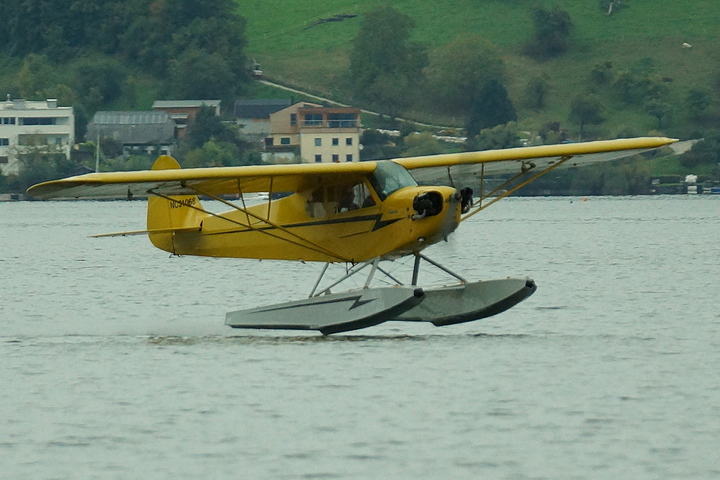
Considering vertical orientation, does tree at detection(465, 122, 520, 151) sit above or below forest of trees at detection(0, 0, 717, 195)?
below

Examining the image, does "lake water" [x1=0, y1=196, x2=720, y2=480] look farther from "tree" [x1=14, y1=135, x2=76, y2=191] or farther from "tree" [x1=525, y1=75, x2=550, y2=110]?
"tree" [x1=525, y1=75, x2=550, y2=110]

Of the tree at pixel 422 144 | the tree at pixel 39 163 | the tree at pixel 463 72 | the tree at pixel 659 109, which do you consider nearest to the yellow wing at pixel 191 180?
the tree at pixel 39 163

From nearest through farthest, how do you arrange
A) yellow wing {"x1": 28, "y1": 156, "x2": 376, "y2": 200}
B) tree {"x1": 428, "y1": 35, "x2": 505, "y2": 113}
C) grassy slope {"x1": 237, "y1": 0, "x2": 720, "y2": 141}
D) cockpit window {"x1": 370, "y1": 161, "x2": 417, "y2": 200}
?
yellow wing {"x1": 28, "y1": 156, "x2": 376, "y2": 200} → cockpit window {"x1": 370, "y1": 161, "x2": 417, "y2": 200} → grassy slope {"x1": 237, "y1": 0, "x2": 720, "y2": 141} → tree {"x1": 428, "y1": 35, "x2": 505, "y2": 113}


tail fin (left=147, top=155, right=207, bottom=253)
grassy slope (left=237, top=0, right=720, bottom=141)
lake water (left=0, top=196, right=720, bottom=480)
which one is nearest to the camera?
lake water (left=0, top=196, right=720, bottom=480)

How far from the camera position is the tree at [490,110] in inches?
4532

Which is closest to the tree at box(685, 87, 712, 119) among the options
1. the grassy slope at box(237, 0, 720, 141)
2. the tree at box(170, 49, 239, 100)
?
the grassy slope at box(237, 0, 720, 141)

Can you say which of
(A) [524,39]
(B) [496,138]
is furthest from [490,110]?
(A) [524,39]

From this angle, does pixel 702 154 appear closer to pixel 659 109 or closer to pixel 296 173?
pixel 659 109

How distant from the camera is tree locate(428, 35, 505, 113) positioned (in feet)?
413

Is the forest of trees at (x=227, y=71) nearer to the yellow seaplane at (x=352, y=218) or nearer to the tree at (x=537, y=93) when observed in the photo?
the tree at (x=537, y=93)

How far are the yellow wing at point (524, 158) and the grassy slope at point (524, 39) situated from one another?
93.7m

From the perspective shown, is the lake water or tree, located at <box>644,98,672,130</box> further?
tree, located at <box>644,98,672,130</box>

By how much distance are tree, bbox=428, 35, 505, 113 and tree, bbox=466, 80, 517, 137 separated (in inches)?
205

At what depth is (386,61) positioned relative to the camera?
133125 millimetres
